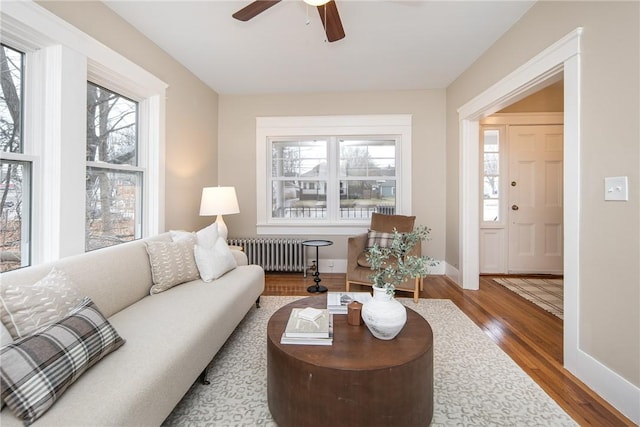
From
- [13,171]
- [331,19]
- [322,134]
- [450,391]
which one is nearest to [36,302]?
[13,171]

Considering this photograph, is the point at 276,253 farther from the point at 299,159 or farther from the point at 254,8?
the point at 254,8

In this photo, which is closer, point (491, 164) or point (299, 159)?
point (491, 164)

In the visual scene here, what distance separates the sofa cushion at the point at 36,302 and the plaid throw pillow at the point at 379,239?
269cm

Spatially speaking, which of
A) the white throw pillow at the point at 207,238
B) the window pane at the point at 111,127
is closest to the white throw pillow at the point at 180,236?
the white throw pillow at the point at 207,238

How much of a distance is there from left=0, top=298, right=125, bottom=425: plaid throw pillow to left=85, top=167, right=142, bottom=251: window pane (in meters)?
1.27

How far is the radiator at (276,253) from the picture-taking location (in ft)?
13.0

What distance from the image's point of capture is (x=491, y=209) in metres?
4.08

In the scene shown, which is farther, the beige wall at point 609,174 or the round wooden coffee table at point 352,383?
the beige wall at point 609,174

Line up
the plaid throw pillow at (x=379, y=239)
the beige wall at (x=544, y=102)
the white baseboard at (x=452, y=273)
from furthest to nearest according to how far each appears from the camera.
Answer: the beige wall at (x=544, y=102)
the white baseboard at (x=452, y=273)
the plaid throw pillow at (x=379, y=239)

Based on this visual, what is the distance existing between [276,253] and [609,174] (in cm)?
337

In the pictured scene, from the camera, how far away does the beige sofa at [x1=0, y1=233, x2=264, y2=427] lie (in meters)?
1.01

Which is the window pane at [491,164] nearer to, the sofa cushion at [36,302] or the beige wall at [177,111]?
the beige wall at [177,111]

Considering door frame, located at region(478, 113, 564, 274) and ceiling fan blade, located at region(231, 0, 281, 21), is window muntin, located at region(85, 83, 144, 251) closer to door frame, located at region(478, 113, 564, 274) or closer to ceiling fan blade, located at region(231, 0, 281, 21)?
ceiling fan blade, located at region(231, 0, 281, 21)

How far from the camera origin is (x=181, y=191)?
3.23m
